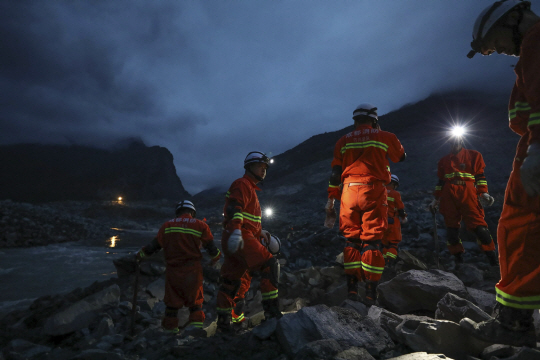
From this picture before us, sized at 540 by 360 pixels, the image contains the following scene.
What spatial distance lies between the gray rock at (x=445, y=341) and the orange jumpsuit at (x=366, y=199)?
118 centimetres

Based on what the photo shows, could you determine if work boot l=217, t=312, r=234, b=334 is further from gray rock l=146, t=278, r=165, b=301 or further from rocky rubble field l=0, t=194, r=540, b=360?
gray rock l=146, t=278, r=165, b=301

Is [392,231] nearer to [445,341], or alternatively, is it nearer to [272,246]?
[272,246]

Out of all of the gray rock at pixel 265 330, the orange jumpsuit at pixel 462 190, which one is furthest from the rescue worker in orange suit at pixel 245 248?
the orange jumpsuit at pixel 462 190

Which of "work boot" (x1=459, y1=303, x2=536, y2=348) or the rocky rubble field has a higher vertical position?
"work boot" (x1=459, y1=303, x2=536, y2=348)

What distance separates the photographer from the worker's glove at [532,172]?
3.61ft

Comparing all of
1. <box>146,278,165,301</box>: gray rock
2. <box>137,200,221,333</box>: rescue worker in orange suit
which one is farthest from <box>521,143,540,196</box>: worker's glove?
<box>146,278,165,301</box>: gray rock

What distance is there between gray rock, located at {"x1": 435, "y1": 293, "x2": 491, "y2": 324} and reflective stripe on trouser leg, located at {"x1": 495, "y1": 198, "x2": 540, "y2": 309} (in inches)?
14.4

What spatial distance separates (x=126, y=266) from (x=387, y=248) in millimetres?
5557

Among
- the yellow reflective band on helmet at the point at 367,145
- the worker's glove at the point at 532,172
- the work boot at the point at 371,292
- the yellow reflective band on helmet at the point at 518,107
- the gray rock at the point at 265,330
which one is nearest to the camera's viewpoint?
the worker's glove at the point at 532,172

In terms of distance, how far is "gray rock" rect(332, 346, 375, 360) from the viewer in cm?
139

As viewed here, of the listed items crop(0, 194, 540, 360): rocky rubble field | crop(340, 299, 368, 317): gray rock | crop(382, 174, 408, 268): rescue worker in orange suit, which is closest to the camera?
crop(0, 194, 540, 360): rocky rubble field

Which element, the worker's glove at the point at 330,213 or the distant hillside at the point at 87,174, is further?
→ the distant hillside at the point at 87,174

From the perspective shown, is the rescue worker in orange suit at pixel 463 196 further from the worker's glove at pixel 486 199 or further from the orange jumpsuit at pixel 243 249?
the orange jumpsuit at pixel 243 249

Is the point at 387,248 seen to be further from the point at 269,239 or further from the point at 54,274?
the point at 54,274
